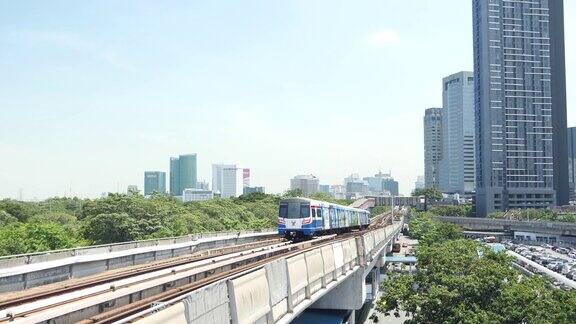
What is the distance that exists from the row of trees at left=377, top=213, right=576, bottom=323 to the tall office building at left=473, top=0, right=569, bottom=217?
437ft

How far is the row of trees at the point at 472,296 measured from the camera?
2406cm

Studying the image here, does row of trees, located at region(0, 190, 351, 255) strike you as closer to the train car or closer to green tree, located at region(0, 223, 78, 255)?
green tree, located at region(0, 223, 78, 255)

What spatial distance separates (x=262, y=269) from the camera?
13.4 metres

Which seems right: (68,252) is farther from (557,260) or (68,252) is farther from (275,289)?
(557,260)

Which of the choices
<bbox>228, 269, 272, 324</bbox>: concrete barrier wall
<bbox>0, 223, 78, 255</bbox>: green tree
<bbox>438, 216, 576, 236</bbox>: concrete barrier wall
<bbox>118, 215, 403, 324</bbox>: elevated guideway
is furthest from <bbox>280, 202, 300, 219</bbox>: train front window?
<bbox>438, 216, 576, 236</bbox>: concrete barrier wall

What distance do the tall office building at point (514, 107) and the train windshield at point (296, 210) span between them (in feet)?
426

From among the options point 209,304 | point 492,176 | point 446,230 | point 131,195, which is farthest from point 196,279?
point 492,176

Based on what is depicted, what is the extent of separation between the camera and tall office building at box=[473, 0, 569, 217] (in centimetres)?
15512

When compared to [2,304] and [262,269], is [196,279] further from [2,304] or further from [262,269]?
[2,304]

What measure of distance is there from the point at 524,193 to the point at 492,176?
10.5 m

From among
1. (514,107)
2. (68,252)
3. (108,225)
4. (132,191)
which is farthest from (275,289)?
(514,107)

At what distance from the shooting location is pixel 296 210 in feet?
120

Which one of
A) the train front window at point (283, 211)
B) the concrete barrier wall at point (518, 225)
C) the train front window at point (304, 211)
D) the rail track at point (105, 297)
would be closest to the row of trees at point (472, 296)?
the train front window at point (304, 211)

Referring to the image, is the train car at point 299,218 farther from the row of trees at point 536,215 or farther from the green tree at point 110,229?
the row of trees at point 536,215
